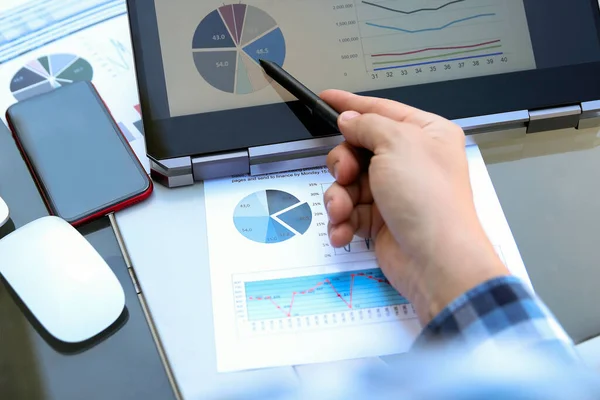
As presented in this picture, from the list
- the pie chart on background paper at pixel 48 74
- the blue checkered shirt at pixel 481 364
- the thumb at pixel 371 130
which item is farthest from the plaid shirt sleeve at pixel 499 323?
the pie chart on background paper at pixel 48 74

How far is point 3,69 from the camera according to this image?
68 centimetres

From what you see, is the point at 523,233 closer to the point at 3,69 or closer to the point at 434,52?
the point at 434,52

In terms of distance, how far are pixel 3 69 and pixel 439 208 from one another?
0.53 metres

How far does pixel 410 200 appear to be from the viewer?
479mm

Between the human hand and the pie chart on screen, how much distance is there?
→ 8cm

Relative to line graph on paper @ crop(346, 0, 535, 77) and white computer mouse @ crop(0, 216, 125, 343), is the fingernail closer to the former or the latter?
line graph on paper @ crop(346, 0, 535, 77)

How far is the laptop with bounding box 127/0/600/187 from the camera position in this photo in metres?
0.58

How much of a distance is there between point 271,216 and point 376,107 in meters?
0.15

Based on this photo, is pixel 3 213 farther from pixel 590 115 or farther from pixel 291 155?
pixel 590 115

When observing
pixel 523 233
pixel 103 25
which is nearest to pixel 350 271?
pixel 523 233

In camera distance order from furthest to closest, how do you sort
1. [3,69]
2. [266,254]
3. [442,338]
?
1. [3,69]
2. [266,254]
3. [442,338]

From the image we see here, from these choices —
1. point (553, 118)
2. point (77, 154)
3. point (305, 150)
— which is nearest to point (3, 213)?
point (77, 154)

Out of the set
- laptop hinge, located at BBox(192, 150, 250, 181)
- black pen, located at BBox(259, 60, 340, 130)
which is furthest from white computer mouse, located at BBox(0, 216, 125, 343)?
black pen, located at BBox(259, 60, 340, 130)

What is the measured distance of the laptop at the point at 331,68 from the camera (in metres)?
0.58
